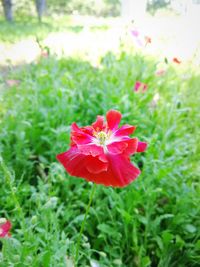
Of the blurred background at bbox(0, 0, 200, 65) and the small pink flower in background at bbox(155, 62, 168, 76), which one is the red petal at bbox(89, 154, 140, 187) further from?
the blurred background at bbox(0, 0, 200, 65)

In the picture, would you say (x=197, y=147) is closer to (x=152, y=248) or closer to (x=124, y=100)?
(x=124, y=100)

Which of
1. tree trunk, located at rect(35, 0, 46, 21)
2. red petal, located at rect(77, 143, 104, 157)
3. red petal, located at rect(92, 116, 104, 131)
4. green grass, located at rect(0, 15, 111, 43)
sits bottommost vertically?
green grass, located at rect(0, 15, 111, 43)

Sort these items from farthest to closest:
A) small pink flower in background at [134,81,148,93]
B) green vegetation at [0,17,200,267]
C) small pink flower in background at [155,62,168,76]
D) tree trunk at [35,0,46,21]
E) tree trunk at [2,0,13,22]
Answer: tree trunk at [35,0,46,21], tree trunk at [2,0,13,22], small pink flower in background at [155,62,168,76], small pink flower in background at [134,81,148,93], green vegetation at [0,17,200,267]

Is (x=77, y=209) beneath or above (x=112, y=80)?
beneath

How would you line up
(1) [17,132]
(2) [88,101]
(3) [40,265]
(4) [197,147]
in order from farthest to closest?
1. (2) [88,101]
2. (4) [197,147]
3. (1) [17,132]
4. (3) [40,265]

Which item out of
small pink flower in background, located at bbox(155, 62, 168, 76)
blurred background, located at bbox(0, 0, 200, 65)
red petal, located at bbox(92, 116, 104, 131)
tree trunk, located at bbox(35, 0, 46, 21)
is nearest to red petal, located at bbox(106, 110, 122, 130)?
red petal, located at bbox(92, 116, 104, 131)

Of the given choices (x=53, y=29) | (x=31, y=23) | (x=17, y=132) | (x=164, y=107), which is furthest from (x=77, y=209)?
(x=31, y=23)

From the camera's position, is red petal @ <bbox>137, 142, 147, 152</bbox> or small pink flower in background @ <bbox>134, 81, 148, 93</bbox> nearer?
red petal @ <bbox>137, 142, 147, 152</bbox>

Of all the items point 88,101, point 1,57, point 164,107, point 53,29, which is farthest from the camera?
point 53,29
